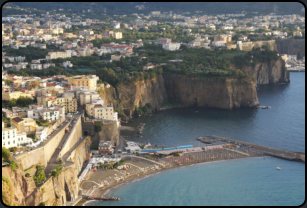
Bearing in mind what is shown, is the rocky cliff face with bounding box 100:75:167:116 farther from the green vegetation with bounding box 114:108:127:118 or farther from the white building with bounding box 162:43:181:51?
the white building with bounding box 162:43:181:51

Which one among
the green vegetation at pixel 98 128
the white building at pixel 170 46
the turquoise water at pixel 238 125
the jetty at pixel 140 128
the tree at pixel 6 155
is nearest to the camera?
the tree at pixel 6 155

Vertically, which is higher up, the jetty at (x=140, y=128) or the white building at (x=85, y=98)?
the white building at (x=85, y=98)

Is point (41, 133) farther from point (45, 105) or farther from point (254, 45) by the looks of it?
point (254, 45)

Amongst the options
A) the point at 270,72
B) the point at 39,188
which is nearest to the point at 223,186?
the point at 39,188

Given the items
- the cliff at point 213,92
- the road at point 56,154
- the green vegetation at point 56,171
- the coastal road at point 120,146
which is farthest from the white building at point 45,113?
the cliff at point 213,92

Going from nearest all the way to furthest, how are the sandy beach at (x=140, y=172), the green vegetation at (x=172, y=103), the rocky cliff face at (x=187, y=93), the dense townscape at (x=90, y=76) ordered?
1. the sandy beach at (x=140, y=172)
2. the dense townscape at (x=90, y=76)
3. the rocky cliff face at (x=187, y=93)
4. the green vegetation at (x=172, y=103)

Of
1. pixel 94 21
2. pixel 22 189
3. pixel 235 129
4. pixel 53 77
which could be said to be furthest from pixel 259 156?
pixel 94 21

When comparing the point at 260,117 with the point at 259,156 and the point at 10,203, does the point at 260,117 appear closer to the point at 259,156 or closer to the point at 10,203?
the point at 259,156

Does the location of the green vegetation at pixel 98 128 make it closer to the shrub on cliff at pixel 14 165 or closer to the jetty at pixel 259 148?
the jetty at pixel 259 148
